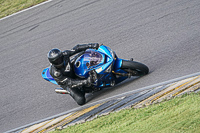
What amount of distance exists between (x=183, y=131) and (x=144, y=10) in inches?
278

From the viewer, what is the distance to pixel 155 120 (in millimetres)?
5387

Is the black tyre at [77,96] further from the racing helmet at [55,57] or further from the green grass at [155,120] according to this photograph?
the green grass at [155,120]

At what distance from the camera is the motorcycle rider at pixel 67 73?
7.44 meters

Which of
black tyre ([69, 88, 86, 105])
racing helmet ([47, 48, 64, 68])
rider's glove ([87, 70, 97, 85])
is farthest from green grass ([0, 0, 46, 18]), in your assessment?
rider's glove ([87, 70, 97, 85])

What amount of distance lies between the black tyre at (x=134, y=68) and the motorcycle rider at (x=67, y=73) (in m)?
0.78

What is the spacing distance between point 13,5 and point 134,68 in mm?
9431

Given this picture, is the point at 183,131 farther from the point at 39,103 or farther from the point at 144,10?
the point at 144,10

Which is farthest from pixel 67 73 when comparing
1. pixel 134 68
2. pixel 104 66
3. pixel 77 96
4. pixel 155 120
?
pixel 155 120

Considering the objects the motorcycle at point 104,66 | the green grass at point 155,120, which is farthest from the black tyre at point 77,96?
the green grass at point 155,120

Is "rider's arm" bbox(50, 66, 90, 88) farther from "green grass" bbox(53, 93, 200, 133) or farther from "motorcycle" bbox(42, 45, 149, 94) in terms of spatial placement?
"green grass" bbox(53, 93, 200, 133)

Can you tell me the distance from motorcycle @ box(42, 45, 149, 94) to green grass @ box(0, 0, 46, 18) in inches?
297

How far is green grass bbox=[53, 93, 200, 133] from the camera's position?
487cm

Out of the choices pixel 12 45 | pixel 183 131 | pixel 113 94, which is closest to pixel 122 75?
pixel 113 94

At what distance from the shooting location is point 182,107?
18.0 ft
